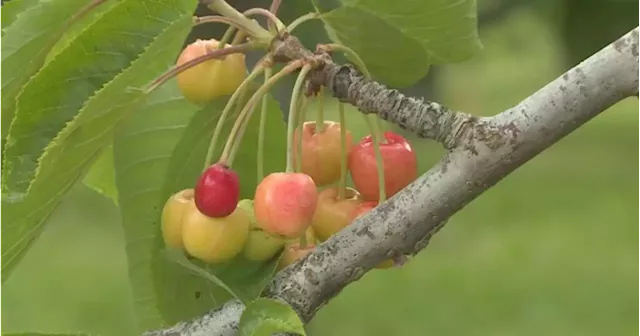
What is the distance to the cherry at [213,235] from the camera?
101cm

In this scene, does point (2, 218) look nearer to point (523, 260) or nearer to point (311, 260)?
point (311, 260)

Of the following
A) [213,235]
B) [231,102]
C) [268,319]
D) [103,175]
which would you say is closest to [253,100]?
[231,102]

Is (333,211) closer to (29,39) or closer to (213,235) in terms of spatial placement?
(213,235)

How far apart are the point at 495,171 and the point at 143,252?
1.51 ft

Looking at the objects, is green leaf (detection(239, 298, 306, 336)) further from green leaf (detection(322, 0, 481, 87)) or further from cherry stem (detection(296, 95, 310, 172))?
green leaf (detection(322, 0, 481, 87))

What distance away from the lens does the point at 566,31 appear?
6.49 meters

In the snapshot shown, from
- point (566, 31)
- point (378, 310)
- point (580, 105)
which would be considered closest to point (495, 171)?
point (580, 105)

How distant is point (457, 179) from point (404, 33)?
0.22 m

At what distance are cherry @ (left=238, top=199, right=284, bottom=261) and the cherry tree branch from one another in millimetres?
77

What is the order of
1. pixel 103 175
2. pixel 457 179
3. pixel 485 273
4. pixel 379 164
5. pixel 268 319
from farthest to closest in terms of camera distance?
pixel 485 273 → pixel 103 175 → pixel 379 164 → pixel 457 179 → pixel 268 319

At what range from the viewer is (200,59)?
1048 mm

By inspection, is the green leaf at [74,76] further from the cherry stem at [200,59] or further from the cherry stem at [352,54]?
the cherry stem at [352,54]

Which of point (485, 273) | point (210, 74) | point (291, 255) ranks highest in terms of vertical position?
point (210, 74)

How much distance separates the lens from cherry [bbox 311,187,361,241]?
1085 millimetres
